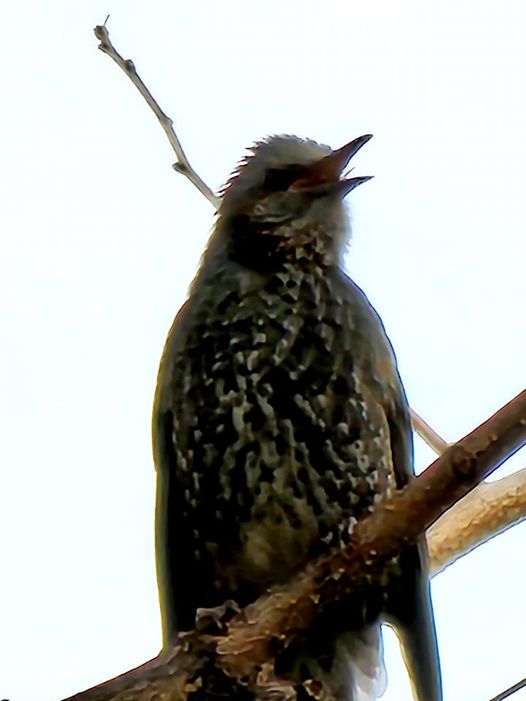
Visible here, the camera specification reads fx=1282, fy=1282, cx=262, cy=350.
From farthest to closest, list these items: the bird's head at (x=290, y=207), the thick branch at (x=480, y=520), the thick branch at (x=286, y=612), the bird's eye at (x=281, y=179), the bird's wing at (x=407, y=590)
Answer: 1. the thick branch at (x=480, y=520)
2. the bird's eye at (x=281, y=179)
3. the bird's head at (x=290, y=207)
4. the bird's wing at (x=407, y=590)
5. the thick branch at (x=286, y=612)

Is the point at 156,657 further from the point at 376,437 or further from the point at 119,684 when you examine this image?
the point at 376,437

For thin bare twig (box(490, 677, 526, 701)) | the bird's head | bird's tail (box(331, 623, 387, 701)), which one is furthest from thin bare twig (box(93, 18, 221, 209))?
thin bare twig (box(490, 677, 526, 701))

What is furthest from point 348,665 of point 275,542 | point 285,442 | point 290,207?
point 290,207

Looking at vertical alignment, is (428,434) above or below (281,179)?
below

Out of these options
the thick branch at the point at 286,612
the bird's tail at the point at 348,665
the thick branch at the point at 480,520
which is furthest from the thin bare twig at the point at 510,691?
the thick branch at the point at 480,520

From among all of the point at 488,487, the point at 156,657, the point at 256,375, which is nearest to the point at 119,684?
the point at 156,657

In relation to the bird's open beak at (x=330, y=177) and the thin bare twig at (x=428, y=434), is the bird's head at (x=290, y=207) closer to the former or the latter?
the bird's open beak at (x=330, y=177)

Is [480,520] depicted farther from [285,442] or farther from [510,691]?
[510,691]
